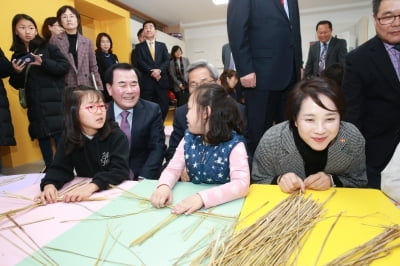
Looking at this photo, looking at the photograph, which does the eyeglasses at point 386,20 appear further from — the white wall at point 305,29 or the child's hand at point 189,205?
the white wall at point 305,29

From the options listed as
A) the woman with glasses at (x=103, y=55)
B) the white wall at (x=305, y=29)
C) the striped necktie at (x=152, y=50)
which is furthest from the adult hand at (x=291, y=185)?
the white wall at (x=305, y=29)

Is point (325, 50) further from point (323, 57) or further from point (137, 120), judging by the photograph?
point (137, 120)

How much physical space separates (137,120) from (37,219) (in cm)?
99

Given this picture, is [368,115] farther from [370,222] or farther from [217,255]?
[217,255]

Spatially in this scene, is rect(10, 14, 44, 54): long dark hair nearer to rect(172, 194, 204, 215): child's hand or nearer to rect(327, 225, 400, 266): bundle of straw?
rect(172, 194, 204, 215): child's hand

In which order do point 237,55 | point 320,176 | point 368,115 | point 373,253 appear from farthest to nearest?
point 237,55 < point 368,115 < point 320,176 < point 373,253

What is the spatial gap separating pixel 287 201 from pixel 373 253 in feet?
0.93

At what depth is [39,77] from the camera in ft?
9.05

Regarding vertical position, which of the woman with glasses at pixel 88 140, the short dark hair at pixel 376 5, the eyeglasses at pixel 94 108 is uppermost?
the short dark hair at pixel 376 5

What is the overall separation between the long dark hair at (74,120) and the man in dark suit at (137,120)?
339 millimetres

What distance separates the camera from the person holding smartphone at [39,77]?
2.68 meters

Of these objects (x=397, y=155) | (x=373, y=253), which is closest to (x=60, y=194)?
(x=373, y=253)

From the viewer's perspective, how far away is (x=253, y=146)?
217cm

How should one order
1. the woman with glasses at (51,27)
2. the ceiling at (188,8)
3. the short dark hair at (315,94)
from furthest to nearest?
the ceiling at (188,8)
the woman with glasses at (51,27)
the short dark hair at (315,94)
